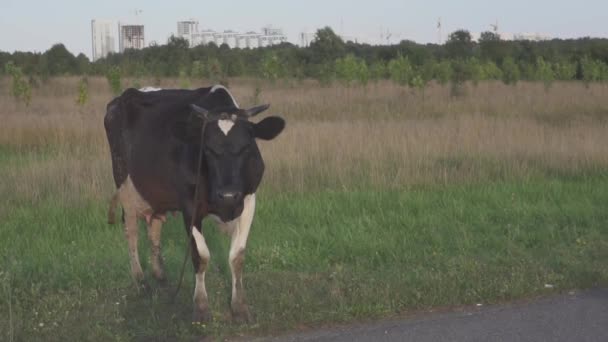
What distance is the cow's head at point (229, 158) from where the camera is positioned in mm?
5020

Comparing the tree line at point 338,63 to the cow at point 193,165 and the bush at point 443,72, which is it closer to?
the bush at point 443,72

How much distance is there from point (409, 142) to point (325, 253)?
6.10 meters

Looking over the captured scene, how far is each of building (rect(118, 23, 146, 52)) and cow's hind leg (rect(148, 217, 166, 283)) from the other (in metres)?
59.6

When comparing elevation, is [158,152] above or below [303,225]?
above

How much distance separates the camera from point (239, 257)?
5668mm

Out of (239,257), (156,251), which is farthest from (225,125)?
(156,251)

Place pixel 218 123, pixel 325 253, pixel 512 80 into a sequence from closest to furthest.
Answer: pixel 218 123
pixel 325 253
pixel 512 80

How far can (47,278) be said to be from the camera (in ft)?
21.4

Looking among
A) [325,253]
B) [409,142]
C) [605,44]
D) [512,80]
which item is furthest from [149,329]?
[605,44]

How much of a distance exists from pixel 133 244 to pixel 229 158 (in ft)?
7.07

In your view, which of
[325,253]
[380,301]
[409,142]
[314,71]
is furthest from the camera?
[314,71]

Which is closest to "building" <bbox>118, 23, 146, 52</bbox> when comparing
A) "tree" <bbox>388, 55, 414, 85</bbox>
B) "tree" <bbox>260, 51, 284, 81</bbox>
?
"tree" <bbox>260, 51, 284, 81</bbox>

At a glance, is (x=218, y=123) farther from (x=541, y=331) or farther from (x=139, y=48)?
(x=139, y=48)

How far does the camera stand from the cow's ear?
552cm
